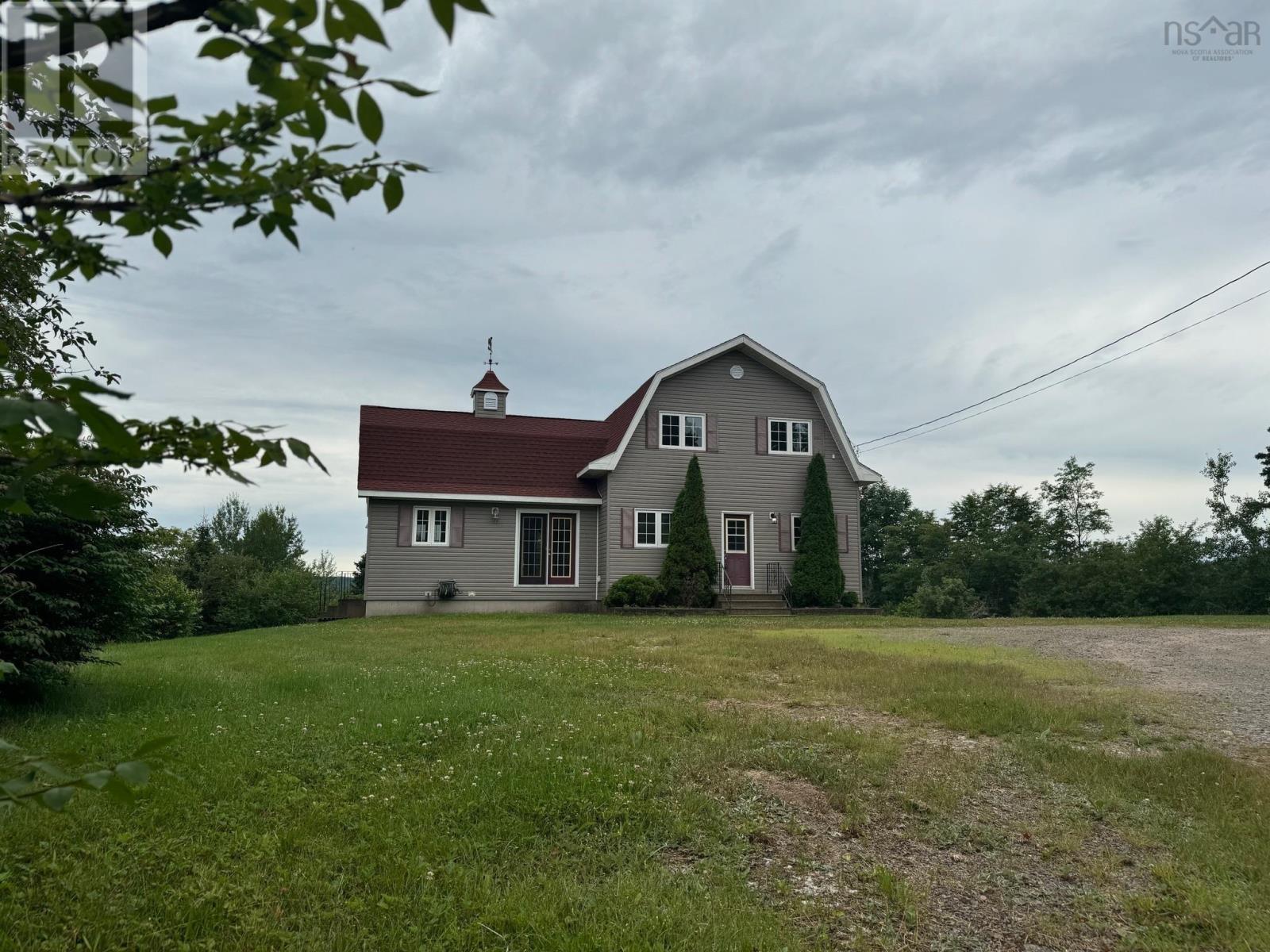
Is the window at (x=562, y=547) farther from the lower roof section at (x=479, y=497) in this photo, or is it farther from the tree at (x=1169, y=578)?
the tree at (x=1169, y=578)

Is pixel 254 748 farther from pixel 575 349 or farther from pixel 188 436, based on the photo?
pixel 575 349

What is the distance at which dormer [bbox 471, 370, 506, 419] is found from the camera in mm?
25281

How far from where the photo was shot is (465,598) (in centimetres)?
2208

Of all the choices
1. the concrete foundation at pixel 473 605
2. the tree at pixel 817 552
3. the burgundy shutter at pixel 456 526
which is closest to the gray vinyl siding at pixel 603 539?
the concrete foundation at pixel 473 605

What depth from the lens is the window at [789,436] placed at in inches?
955

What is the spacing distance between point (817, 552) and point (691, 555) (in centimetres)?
391

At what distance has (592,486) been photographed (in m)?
23.7

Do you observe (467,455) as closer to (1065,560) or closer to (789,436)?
(789,436)

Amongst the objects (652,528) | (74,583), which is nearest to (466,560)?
(652,528)

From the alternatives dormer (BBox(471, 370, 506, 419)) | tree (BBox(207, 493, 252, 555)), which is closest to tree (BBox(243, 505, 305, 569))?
tree (BBox(207, 493, 252, 555))

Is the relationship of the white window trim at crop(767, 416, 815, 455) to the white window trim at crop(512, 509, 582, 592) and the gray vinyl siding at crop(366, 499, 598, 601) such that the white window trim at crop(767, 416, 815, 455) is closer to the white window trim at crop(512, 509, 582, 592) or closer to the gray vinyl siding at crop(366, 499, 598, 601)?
the gray vinyl siding at crop(366, 499, 598, 601)

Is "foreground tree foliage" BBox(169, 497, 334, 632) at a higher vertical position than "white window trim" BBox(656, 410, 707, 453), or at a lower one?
lower

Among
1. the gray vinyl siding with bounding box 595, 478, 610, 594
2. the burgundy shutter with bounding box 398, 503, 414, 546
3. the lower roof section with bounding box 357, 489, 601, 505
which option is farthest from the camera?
the gray vinyl siding with bounding box 595, 478, 610, 594

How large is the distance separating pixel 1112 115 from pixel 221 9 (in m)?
16.0
